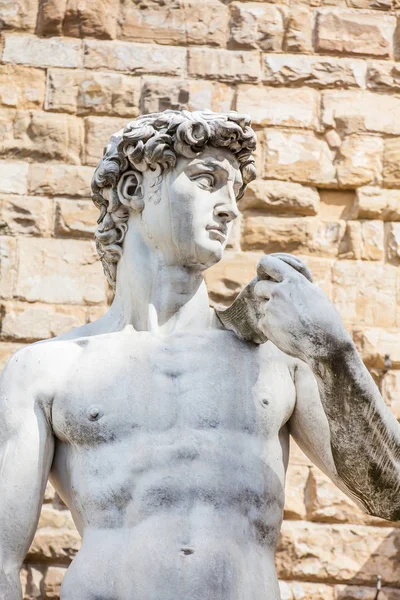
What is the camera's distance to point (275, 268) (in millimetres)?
3924

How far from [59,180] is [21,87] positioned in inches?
17.1

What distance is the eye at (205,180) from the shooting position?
418 cm

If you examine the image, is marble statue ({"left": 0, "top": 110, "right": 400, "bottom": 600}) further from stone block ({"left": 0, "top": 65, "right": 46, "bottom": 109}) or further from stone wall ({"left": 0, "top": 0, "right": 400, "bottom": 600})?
stone block ({"left": 0, "top": 65, "right": 46, "bottom": 109})

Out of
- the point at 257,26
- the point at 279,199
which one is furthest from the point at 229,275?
the point at 257,26

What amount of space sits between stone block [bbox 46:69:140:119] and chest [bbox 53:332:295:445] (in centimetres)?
262

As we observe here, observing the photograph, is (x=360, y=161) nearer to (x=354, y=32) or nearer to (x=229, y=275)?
(x=354, y=32)

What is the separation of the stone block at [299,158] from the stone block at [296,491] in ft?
3.89

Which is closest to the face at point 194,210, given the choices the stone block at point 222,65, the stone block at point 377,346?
the stone block at point 377,346

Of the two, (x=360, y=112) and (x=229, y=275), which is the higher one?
(x=360, y=112)

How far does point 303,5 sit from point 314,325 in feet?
10.8

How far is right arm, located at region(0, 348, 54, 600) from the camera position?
3.92 meters

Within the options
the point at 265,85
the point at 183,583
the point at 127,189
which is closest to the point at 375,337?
the point at 265,85

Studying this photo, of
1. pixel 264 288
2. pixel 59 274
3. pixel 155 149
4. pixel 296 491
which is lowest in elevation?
pixel 296 491

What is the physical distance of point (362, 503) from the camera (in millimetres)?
3973
